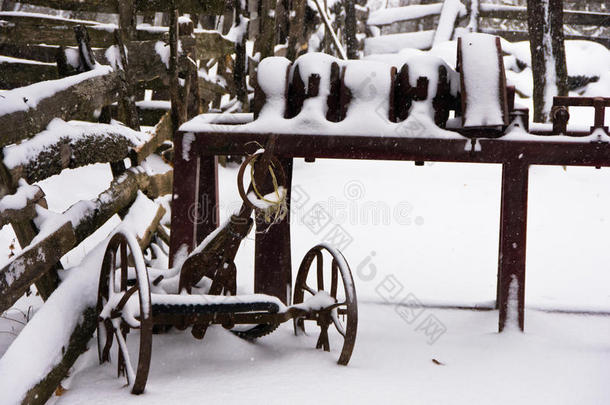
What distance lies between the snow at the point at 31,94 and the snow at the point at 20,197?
1.26 feet

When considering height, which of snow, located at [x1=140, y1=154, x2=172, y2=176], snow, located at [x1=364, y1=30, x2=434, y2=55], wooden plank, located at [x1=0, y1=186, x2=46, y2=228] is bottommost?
snow, located at [x1=140, y1=154, x2=172, y2=176]

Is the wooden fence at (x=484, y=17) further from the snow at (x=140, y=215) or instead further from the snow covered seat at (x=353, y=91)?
the snow covered seat at (x=353, y=91)

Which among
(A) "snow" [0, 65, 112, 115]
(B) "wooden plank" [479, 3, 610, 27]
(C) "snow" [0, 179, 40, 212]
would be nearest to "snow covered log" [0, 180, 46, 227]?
(C) "snow" [0, 179, 40, 212]

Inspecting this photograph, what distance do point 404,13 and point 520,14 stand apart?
122 inches

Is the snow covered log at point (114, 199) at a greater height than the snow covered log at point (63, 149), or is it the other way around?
the snow covered log at point (63, 149)

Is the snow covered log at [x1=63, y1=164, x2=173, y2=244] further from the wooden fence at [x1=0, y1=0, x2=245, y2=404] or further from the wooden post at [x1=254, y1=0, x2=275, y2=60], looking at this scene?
the wooden post at [x1=254, y1=0, x2=275, y2=60]

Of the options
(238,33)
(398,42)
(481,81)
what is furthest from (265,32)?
(398,42)

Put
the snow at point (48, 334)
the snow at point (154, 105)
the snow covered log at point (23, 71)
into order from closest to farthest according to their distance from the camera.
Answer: the snow at point (48, 334)
the snow covered log at point (23, 71)
the snow at point (154, 105)

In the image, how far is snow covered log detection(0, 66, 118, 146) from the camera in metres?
3.02

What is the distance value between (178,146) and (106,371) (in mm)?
1501

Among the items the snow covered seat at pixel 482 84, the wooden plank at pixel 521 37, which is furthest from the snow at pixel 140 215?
the wooden plank at pixel 521 37

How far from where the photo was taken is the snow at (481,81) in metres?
3.66

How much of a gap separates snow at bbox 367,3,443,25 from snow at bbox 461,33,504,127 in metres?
12.8

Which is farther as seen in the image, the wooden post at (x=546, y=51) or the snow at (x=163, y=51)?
the wooden post at (x=546, y=51)
